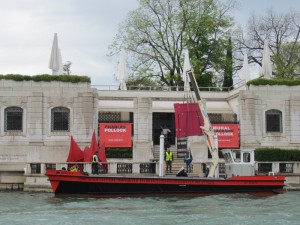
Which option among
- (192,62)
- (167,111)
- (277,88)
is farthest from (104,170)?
(192,62)

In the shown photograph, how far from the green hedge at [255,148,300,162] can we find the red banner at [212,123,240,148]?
2.68 meters

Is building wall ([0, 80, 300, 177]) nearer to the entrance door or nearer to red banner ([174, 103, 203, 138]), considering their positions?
red banner ([174, 103, 203, 138])

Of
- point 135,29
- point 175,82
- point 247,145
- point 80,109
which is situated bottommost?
point 247,145

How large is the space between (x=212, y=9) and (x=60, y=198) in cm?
2844

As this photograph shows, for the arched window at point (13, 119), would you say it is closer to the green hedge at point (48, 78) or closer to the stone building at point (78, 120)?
the stone building at point (78, 120)

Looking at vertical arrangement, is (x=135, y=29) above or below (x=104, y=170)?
above

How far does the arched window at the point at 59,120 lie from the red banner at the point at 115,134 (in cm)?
217

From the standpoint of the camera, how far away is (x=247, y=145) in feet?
124

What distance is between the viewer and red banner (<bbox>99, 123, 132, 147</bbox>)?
36.8m

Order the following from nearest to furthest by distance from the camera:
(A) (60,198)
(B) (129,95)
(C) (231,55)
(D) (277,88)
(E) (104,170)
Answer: (A) (60,198)
(E) (104,170)
(D) (277,88)
(B) (129,95)
(C) (231,55)

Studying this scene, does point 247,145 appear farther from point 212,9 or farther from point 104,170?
point 212,9

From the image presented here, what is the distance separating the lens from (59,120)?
3694cm

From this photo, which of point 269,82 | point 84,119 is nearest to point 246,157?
point 269,82

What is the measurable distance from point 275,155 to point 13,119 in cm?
1648
